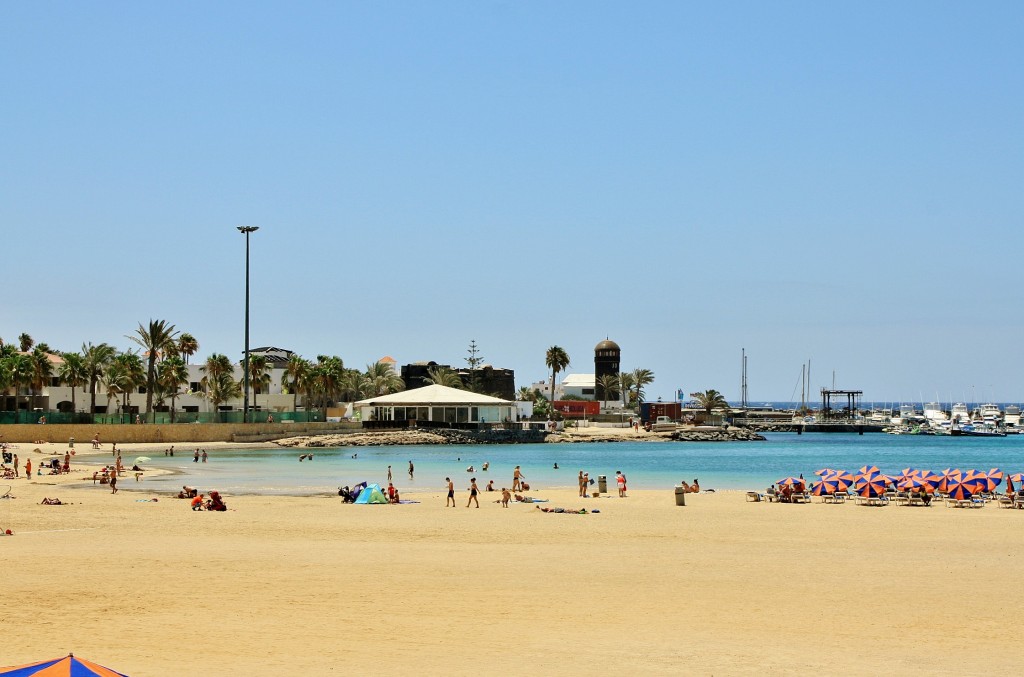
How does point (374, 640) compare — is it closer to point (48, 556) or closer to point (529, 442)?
point (48, 556)

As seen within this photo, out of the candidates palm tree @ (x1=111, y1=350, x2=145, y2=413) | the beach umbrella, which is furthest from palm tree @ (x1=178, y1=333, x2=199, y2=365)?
the beach umbrella

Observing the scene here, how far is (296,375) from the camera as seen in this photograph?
102 meters

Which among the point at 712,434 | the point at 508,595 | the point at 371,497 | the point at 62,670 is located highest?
the point at 62,670

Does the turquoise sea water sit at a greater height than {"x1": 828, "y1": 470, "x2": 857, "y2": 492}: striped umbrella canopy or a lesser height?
lesser

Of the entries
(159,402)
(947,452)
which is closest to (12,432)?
(159,402)

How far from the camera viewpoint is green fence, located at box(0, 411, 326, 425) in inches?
2970

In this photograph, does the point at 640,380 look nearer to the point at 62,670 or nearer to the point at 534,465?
the point at 534,465

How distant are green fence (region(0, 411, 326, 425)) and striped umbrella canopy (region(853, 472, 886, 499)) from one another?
193ft

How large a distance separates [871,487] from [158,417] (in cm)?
6085

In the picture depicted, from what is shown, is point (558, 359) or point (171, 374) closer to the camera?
point (171, 374)

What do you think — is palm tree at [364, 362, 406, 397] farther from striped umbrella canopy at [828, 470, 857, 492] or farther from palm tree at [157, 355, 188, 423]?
striped umbrella canopy at [828, 470, 857, 492]

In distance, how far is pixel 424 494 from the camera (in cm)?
4206

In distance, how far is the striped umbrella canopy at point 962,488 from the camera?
36594mm

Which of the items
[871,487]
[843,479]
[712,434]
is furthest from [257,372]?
[871,487]
